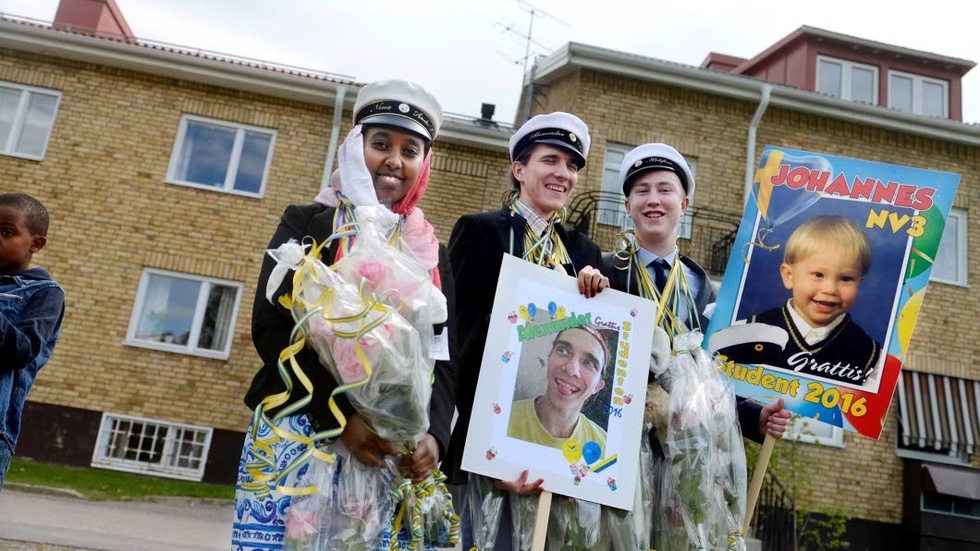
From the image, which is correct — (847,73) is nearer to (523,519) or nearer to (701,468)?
(701,468)

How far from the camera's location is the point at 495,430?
7.52 feet

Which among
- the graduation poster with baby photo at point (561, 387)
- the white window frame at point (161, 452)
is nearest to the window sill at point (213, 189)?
the white window frame at point (161, 452)

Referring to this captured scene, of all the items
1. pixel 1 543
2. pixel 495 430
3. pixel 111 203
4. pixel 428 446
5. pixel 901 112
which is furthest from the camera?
pixel 901 112

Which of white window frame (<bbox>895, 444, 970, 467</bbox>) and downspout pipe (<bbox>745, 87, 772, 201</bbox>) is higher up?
downspout pipe (<bbox>745, 87, 772, 201</bbox>)

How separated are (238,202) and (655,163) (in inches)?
395

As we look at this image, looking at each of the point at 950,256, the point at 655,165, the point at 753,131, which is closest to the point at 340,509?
the point at 655,165

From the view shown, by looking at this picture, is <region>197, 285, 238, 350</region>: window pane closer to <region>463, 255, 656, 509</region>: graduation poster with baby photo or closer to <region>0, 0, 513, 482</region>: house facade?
<region>0, 0, 513, 482</region>: house facade

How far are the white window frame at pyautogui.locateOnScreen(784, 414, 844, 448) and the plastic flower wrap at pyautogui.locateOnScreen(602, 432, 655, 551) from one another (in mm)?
8315

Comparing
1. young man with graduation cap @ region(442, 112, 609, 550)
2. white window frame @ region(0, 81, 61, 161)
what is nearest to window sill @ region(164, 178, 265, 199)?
white window frame @ region(0, 81, 61, 161)

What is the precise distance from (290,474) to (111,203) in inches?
443

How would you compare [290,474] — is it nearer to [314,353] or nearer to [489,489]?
[314,353]

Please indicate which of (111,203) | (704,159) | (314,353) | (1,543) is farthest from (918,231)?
(111,203)

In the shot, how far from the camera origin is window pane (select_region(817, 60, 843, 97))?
1435 cm

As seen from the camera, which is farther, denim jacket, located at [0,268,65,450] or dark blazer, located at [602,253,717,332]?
dark blazer, located at [602,253,717,332]
